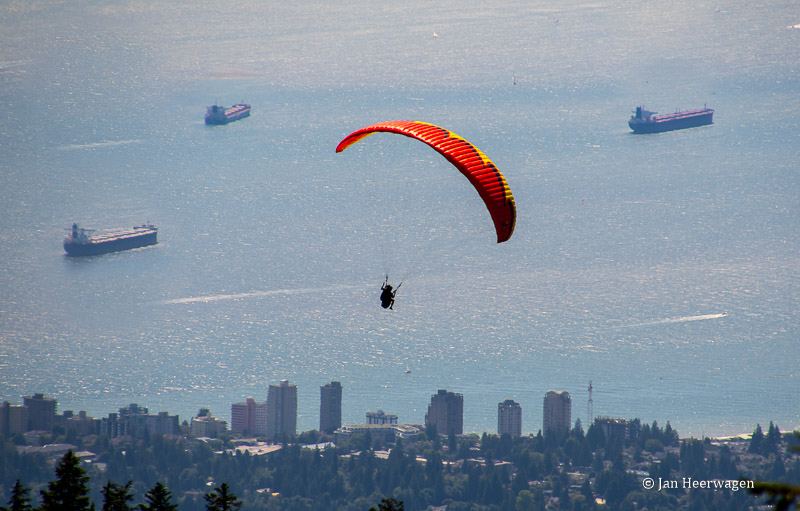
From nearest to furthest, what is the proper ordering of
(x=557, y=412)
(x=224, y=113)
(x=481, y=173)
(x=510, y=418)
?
(x=481, y=173) < (x=510, y=418) < (x=557, y=412) < (x=224, y=113)

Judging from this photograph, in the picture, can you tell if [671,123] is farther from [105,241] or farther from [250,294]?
[105,241]

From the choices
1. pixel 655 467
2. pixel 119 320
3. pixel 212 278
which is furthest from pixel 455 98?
pixel 655 467

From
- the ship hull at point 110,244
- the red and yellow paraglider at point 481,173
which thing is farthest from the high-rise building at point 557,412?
the red and yellow paraglider at point 481,173

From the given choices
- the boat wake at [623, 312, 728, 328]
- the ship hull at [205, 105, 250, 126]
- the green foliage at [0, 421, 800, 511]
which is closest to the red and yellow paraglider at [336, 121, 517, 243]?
the green foliage at [0, 421, 800, 511]

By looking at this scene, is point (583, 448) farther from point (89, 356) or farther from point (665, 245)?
point (89, 356)

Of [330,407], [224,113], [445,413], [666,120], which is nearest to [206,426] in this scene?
[330,407]

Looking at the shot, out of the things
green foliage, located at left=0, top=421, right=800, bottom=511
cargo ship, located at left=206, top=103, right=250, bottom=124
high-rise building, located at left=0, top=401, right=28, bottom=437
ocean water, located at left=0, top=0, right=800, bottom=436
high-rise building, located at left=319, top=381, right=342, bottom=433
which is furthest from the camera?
cargo ship, located at left=206, top=103, right=250, bottom=124

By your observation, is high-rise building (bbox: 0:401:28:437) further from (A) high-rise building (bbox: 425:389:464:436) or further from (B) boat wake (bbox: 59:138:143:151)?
(B) boat wake (bbox: 59:138:143:151)
